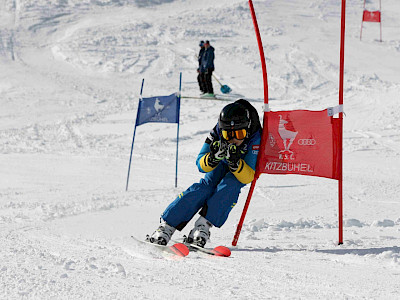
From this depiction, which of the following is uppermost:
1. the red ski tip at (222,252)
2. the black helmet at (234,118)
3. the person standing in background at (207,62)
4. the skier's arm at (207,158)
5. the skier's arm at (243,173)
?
the person standing in background at (207,62)

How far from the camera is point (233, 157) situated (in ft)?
13.0

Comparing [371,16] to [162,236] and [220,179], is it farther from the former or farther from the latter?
[162,236]

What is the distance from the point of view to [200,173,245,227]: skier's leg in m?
4.11

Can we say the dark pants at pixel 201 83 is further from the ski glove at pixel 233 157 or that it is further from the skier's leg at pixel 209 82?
the ski glove at pixel 233 157

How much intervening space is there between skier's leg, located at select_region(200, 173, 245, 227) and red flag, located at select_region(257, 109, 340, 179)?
1.28 ft

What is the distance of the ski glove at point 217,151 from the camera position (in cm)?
397

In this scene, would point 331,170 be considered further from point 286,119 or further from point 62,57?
point 62,57

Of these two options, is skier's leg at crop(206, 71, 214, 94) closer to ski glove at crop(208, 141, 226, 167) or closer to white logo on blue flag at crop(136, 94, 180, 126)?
white logo on blue flag at crop(136, 94, 180, 126)

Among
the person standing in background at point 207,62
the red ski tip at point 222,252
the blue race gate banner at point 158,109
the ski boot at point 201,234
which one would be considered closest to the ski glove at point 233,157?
the ski boot at point 201,234

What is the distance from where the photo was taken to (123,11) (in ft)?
77.0

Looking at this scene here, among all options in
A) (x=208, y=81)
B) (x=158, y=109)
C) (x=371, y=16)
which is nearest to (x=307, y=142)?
(x=158, y=109)

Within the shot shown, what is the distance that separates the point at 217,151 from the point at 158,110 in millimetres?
3799

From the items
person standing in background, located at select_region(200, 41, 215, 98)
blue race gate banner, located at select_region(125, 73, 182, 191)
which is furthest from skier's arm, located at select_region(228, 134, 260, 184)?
person standing in background, located at select_region(200, 41, 215, 98)

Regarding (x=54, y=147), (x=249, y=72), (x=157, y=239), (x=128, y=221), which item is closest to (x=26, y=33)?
(x=249, y=72)
